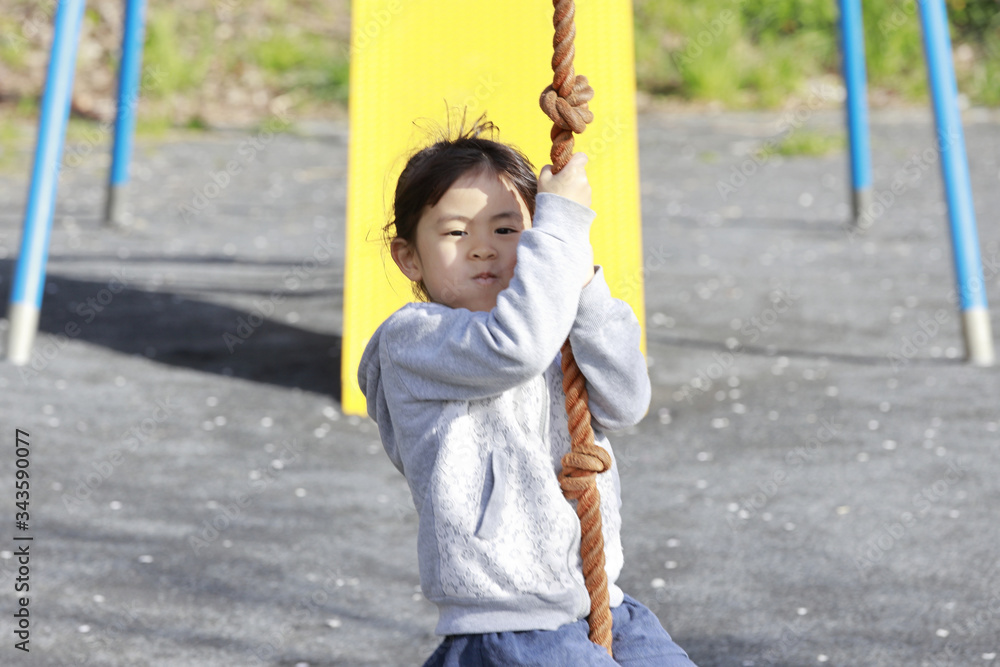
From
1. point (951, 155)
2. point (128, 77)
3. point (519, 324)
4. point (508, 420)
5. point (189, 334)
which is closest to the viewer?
point (519, 324)

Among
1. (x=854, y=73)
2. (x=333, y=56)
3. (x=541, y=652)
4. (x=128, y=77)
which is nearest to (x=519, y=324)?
(x=541, y=652)

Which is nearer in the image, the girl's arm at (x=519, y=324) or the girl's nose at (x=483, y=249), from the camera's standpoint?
the girl's arm at (x=519, y=324)

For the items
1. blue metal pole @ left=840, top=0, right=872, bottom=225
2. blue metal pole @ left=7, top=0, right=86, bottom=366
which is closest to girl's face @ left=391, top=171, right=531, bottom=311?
blue metal pole @ left=7, top=0, right=86, bottom=366

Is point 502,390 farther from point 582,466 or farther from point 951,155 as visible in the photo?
point 951,155

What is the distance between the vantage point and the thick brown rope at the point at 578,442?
1438 mm

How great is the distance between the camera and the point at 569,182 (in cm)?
141

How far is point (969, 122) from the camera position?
938cm

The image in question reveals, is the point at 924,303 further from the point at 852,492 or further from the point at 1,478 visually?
the point at 1,478

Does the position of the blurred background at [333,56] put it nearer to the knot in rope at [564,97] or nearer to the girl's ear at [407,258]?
the girl's ear at [407,258]

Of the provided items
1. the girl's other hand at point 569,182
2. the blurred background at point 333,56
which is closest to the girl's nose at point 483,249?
the girl's other hand at point 569,182

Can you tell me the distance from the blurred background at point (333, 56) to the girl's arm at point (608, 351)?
876 centimetres

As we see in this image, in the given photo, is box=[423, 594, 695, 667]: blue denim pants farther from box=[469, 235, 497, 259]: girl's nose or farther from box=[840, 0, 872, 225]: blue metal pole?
box=[840, 0, 872, 225]: blue metal pole

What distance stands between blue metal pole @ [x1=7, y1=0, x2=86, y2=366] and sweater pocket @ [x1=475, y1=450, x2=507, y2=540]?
3314mm

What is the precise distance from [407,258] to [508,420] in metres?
0.26
